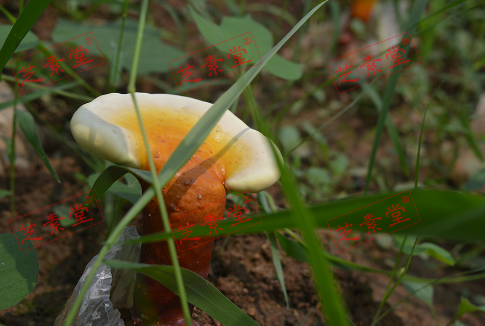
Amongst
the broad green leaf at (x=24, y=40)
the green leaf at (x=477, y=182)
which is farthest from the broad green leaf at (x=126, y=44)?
the green leaf at (x=477, y=182)

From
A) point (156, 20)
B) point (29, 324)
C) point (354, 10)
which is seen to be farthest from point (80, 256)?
point (354, 10)

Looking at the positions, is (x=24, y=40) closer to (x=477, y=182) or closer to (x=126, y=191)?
(x=126, y=191)

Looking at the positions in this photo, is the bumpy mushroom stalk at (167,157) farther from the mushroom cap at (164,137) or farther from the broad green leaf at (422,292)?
the broad green leaf at (422,292)

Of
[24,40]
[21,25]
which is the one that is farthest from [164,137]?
[24,40]

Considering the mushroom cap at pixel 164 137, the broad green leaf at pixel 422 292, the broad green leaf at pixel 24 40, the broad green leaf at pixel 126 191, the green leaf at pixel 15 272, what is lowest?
the broad green leaf at pixel 422 292

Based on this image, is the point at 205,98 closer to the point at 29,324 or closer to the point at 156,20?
the point at 156,20

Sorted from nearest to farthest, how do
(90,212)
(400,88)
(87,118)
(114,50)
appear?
1. (87,118)
2. (90,212)
3. (114,50)
4. (400,88)
